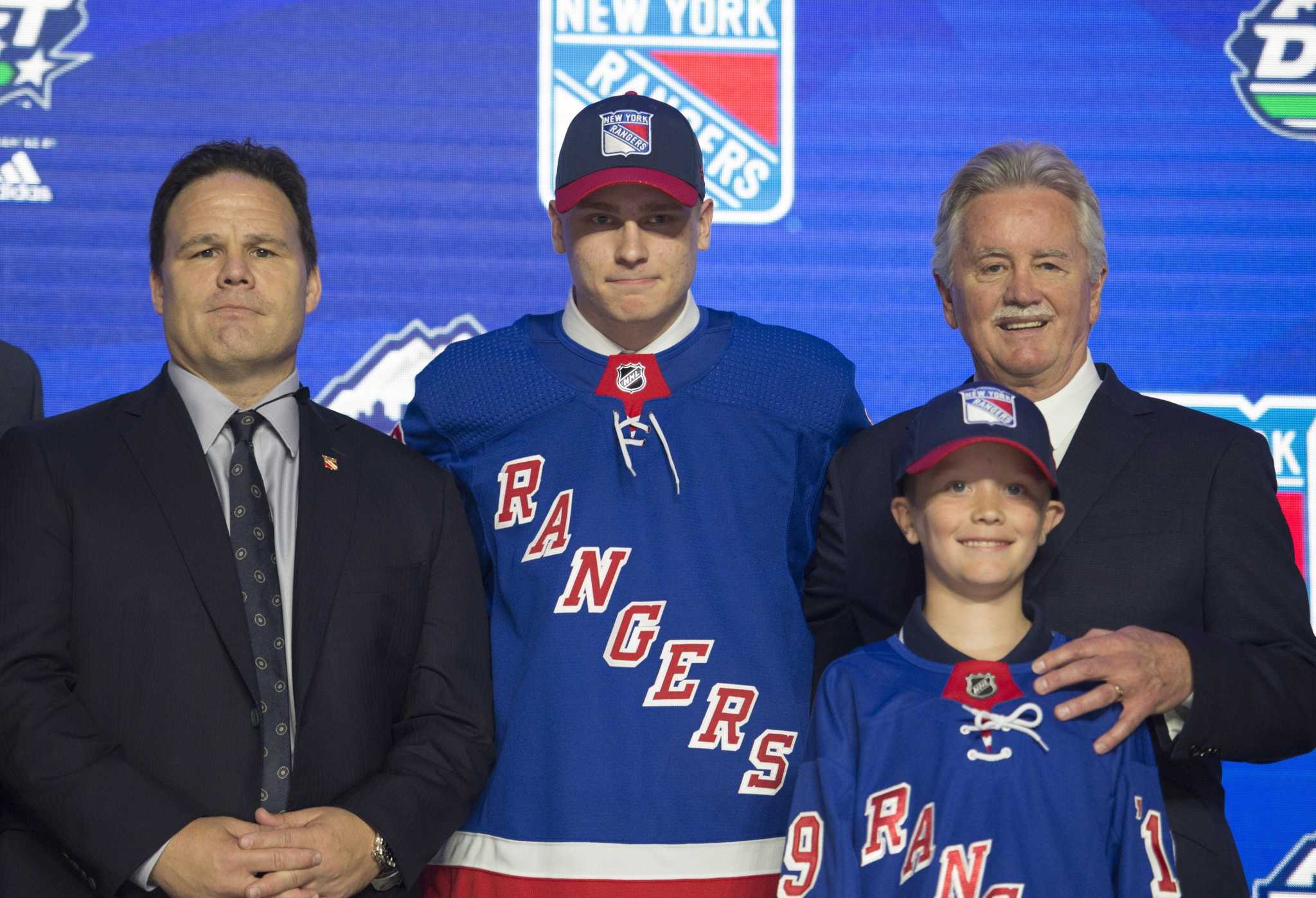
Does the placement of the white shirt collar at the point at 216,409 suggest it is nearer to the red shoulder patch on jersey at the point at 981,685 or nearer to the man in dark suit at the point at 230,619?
the man in dark suit at the point at 230,619

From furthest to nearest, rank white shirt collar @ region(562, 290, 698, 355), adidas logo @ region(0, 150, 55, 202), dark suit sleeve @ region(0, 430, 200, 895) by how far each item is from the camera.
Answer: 1. adidas logo @ region(0, 150, 55, 202)
2. white shirt collar @ region(562, 290, 698, 355)
3. dark suit sleeve @ region(0, 430, 200, 895)

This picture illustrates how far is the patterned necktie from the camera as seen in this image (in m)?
1.84

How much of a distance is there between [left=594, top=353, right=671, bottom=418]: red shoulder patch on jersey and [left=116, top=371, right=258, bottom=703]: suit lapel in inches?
22.2

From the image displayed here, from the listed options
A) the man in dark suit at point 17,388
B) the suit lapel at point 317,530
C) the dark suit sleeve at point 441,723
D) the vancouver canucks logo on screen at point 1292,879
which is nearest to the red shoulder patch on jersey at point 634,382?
the dark suit sleeve at point 441,723

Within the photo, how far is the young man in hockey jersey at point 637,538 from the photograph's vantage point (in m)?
1.98

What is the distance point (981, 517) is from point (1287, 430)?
1.72m

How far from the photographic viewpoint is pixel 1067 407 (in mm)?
2115

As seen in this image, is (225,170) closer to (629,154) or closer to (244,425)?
(244,425)

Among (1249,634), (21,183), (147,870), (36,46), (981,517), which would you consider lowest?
(147,870)

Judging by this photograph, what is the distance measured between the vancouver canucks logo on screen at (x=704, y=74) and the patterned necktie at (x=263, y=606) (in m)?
1.47

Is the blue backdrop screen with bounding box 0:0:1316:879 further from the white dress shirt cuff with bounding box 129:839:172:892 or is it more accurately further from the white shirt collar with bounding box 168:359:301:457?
the white dress shirt cuff with bounding box 129:839:172:892

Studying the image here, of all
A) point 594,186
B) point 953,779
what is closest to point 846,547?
point 953,779

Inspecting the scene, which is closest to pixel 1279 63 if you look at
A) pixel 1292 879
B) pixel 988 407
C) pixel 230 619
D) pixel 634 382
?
pixel 1292 879

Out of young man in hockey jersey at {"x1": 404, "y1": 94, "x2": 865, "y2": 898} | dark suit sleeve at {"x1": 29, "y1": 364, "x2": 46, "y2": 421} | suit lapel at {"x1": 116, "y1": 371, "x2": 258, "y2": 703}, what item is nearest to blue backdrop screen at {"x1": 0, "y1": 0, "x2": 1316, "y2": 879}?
dark suit sleeve at {"x1": 29, "y1": 364, "x2": 46, "y2": 421}
